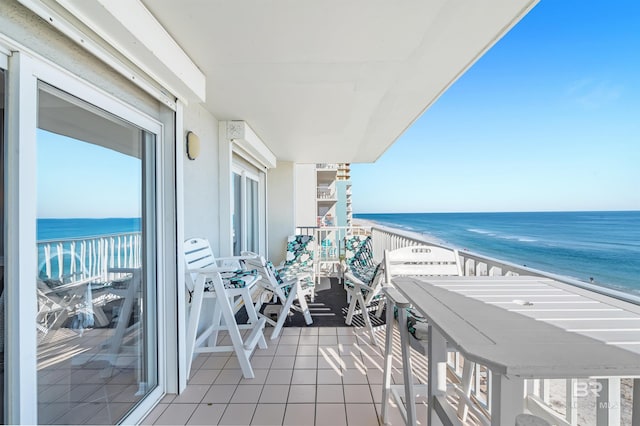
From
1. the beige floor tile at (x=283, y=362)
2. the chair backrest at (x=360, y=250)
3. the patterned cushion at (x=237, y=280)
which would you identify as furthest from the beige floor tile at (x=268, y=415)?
the chair backrest at (x=360, y=250)

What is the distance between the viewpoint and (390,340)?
1.56m

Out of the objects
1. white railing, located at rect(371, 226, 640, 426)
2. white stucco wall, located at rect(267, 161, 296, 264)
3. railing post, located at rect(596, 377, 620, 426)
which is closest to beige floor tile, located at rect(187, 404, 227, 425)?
white railing, located at rect(371, 226, 640, 426)

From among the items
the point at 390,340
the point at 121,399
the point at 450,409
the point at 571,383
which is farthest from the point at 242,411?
the point at 571,383

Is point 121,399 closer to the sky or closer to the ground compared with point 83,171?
closer to the ground

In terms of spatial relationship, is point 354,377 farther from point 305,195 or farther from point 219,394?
point 305,195

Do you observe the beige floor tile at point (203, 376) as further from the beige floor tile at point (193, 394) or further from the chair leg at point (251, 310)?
the chair leg at point (251, 310)

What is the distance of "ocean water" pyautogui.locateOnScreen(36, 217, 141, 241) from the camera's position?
3.38ft

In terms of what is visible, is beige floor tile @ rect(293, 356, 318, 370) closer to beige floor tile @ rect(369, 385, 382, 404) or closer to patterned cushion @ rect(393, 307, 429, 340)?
beige floor tile @ rect(369, 385, 382, 404)

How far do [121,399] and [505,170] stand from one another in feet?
75.9

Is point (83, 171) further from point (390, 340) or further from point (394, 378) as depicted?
point (394, 378)

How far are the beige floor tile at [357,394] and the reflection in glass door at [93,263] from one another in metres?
1.20

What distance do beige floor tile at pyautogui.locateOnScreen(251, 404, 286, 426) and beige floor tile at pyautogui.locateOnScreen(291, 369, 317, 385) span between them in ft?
0.81

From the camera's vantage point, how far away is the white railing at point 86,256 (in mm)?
1053

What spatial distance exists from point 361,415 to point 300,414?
0.34 m
